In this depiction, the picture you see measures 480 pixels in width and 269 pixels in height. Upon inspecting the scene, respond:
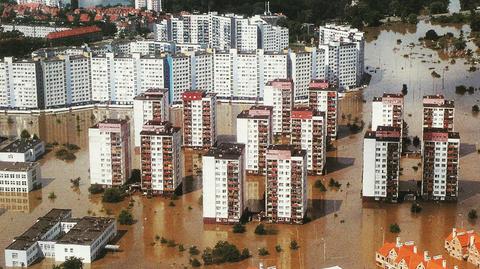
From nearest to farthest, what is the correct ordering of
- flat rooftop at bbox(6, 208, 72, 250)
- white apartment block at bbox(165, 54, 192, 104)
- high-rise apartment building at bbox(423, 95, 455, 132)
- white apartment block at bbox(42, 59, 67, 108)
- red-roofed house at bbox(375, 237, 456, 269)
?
1. red-roofed house at bbox(375, 237, 456, 269)
2. flat rooftop at bbox(6, 208, 72, 250)
3. high-rise apartment building at bbox(423, 95, 455, 132)
4. white apartment block at bbox(42, 59, 67, 108)
5. white apartment block at bbox(165, 54, 192, 104)

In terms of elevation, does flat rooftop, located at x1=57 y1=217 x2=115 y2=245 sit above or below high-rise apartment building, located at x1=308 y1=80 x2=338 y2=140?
below

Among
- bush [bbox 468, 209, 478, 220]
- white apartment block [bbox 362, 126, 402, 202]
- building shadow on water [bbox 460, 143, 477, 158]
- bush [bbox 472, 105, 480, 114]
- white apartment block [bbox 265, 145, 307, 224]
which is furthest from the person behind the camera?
bush [bbox 472, 105, 480, 114]

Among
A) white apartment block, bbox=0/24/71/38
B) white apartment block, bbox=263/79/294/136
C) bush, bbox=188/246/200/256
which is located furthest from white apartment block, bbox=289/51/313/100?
white apartment block, bbox=0/24/71/38

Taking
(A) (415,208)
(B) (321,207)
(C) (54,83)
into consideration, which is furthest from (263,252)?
(C) (54,83)

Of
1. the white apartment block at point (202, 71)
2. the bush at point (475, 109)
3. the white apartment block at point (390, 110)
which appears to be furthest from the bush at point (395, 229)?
the white apartment block at point (202, 71)

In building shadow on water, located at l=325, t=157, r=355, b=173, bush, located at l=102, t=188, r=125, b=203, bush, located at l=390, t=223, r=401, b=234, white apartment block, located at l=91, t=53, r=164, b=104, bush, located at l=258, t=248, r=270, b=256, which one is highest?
white apartment block, located at l=91, t=53, r=164, b=104

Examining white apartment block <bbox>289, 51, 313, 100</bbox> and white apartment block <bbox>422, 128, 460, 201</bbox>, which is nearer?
white apartment block <bbox>422, 128, 460, 201</bbox>

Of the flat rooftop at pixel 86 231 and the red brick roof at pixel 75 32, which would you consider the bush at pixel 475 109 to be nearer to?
the flat rooftop at pixel 86 231

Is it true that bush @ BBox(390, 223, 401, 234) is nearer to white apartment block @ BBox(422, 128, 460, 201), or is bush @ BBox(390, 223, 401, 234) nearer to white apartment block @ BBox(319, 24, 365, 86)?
white apartment block @ BBox(422, 128, 460, 201)
